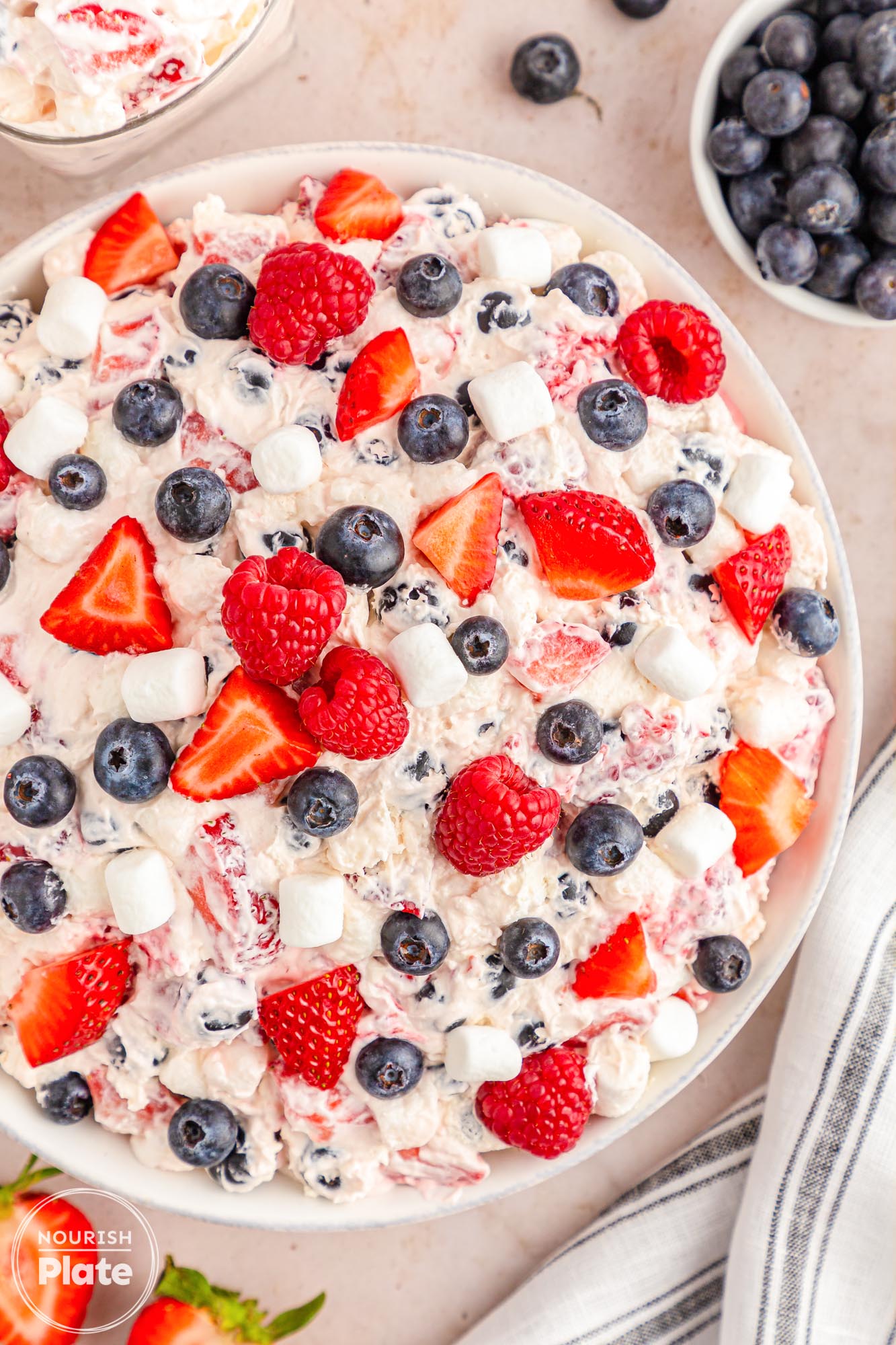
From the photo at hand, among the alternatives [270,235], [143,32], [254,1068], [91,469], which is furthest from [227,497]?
[254,1068]

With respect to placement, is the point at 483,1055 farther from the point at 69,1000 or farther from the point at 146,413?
the point at 146,413

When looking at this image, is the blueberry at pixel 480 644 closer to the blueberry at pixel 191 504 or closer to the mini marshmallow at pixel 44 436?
the blueberry at pixel 191 504

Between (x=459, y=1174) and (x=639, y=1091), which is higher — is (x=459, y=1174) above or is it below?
below

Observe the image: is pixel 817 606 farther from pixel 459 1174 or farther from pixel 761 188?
pixel 459 1174

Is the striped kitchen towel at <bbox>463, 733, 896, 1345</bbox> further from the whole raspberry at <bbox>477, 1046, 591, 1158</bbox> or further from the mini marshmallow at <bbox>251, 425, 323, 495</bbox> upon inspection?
the mini marshmallow at <bbox>251, 425, 323, 495</bbox>

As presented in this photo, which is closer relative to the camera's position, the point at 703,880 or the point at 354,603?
the point at 354,603

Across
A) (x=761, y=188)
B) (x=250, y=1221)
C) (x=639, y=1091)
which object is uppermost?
(x=761, y=188)

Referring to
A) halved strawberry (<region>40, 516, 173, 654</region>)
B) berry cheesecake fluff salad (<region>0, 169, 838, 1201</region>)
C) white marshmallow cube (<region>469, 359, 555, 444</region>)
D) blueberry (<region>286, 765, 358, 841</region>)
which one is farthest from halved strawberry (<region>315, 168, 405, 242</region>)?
blueberry (<region>286, 765, 358, 841</region>)
